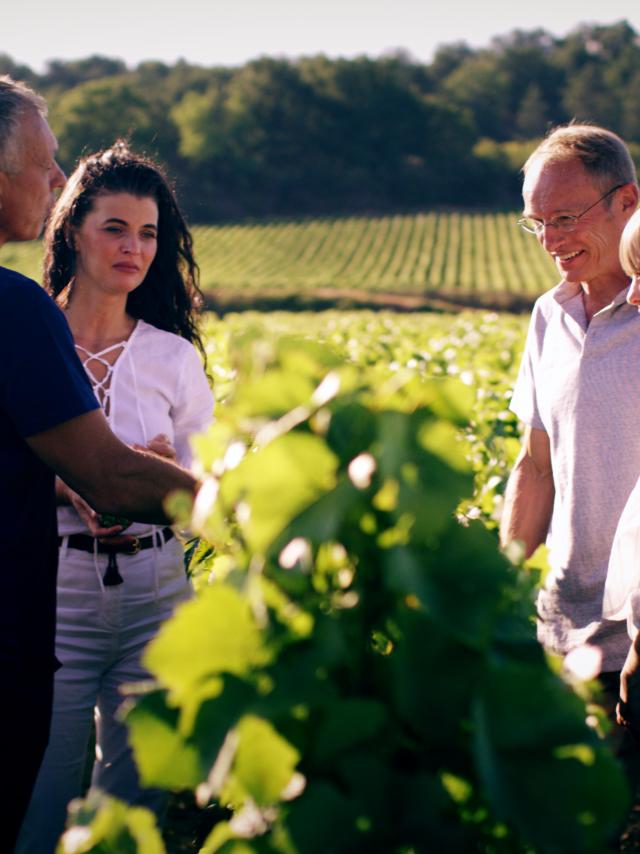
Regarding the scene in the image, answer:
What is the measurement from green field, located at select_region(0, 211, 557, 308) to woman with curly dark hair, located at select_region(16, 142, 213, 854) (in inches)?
1970

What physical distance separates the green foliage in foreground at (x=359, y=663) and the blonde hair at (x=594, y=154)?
1799 millimetres

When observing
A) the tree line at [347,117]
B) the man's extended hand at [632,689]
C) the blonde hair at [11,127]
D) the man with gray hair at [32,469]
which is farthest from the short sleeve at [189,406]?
the tree line at [347,117]

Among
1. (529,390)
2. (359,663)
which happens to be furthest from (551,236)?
(359,663)

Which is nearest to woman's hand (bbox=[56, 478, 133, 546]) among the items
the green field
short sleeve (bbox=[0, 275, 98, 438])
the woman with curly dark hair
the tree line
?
the woman with curly dark hair

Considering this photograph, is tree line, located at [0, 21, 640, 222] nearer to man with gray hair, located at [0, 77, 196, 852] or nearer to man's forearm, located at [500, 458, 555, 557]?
man's forearm, located at [500, 458, 555, 557]

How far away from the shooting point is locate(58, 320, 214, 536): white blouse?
2.69 m

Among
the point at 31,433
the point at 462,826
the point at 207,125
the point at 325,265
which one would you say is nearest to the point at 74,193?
the point at 31,433

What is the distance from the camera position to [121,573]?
101 inches

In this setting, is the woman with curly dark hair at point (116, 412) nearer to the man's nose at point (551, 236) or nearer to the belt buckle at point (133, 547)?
the belt buckle at point (133, 547)

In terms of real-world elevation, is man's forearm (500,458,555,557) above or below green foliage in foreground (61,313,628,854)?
below

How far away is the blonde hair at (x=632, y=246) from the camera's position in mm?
2139

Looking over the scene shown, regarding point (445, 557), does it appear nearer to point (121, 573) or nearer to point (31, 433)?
point (31, 433)

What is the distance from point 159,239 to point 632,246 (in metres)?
1.50

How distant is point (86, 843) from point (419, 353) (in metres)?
6.92
